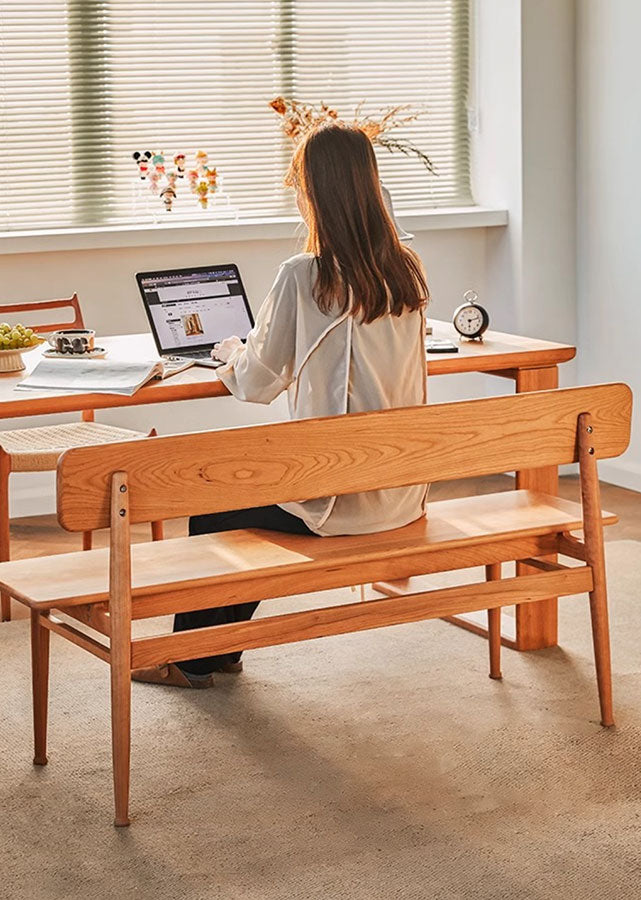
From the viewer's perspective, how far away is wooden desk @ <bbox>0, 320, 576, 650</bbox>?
270cm

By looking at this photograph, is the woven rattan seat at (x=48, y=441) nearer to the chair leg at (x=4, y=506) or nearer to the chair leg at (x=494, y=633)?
the chair leg at (x=4, y=506)

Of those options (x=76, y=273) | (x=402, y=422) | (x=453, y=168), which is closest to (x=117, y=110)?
(x=76, y=273)

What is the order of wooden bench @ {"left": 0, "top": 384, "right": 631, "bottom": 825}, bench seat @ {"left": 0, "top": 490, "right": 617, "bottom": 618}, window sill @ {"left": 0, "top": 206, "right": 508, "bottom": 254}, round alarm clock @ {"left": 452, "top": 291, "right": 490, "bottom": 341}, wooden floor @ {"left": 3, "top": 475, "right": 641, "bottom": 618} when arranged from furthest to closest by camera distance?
window sill @ {"left": 0, "top": 206, "right": 508, "bottom": 254} → wooden floor @ {"left": 3, "top": 475, "right": 641, "bottom": 618} → round alarm clock @ {"left": 452, "top": 291, "right": 490, "bottom": 341} → bench seat @ {"left": 0, "top": 490, "right": 617, "bottom": 618} → wooden bench @ {"left": 0, "top": 384, "right": 631, "bottom": 825}

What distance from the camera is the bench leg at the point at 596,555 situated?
265 cm

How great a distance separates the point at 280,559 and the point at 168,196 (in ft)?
8.48

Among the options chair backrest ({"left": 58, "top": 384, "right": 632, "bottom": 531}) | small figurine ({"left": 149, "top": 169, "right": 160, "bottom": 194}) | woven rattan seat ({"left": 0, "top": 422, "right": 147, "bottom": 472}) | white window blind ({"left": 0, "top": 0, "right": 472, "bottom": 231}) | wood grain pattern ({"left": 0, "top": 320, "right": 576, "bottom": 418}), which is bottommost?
woven rattan seat ({"left": 0, "top": 422, "right": 147, "bottom": 472})

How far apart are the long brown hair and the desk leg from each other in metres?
0.60

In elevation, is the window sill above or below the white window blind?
below

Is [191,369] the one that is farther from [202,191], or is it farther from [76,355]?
[202,191]

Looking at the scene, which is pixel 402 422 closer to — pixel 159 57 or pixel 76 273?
pixel 76 273

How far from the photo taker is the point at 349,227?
261 cm

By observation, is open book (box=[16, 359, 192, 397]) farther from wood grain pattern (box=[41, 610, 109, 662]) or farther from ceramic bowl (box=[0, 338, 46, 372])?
wood grain pattern (box=[41, 610, 109, 662])

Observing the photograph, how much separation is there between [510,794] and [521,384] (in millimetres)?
Answer: 1017

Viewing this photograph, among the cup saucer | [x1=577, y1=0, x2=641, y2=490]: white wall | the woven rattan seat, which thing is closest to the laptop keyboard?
the cup saucer
